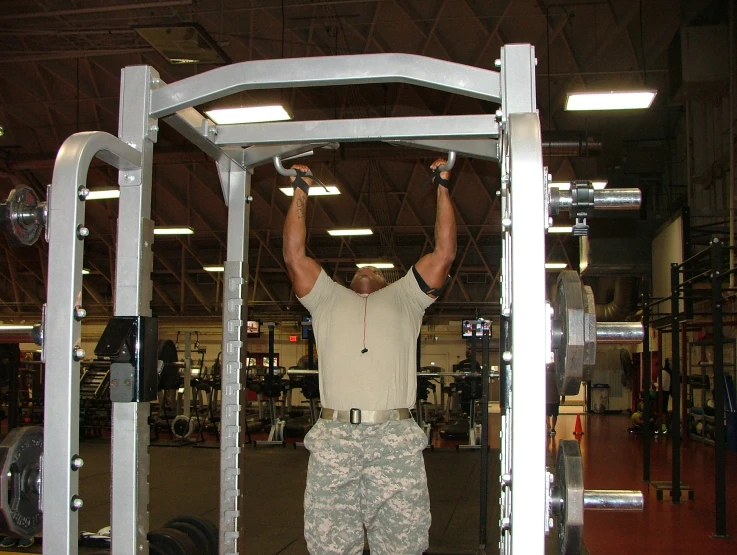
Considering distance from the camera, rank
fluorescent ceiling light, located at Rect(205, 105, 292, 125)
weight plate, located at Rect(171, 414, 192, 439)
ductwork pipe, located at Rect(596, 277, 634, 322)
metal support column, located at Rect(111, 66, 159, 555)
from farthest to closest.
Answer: ductwork pipe, located at Rect(596, 277, 634, 322)
weight plate, located at Rect(171, 414, 192, 439)
fluorescent ceiling light, located at Rect(205, 105, 292, 125)
metal support column, located at Rect(111, 66, 159, 555)

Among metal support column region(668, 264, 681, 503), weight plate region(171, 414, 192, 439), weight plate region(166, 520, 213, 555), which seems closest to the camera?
weight plate region(166, 520, 213, 555)

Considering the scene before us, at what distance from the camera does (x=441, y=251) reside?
2.47 meters

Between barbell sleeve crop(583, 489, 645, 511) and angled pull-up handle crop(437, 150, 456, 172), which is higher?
angled pull-up handle crop(437, 150, 456, 172)

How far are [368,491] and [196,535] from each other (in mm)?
904

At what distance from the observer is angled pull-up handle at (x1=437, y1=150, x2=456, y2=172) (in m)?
2.06

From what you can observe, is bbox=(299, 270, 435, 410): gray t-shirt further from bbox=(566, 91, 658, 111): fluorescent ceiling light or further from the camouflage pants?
bbox=(566, 91, 658, 111): fluorescent ceiling light

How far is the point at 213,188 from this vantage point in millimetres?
13180

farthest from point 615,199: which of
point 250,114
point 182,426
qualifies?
point 182,426

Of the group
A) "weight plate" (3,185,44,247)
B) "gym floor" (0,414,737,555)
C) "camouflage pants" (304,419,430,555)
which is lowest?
"gym floor" (0,414,737,555)

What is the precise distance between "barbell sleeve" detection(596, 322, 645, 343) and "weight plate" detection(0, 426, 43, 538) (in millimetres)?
1371

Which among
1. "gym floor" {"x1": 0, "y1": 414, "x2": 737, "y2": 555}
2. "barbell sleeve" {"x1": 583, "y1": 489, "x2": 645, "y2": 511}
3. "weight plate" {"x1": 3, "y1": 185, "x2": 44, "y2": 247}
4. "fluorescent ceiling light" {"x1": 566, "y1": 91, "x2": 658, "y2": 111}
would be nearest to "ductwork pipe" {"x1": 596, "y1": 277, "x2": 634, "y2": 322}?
"gym floor" {"x1": 0, "y1": 414, "x2": 737, "y2": 555}

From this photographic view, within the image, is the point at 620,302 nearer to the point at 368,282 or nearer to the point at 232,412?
the point at 368,282

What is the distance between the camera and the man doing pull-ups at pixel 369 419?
7.98ft

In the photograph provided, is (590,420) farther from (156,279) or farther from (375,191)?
(156,279)
